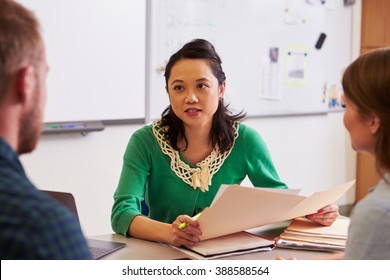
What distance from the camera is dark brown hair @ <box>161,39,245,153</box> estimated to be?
2.01m

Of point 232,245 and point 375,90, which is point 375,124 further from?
point 232,245

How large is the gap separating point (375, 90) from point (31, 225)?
0.73 metres

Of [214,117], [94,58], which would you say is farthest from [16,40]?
[94,58]

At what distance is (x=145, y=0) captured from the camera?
3.20 meters

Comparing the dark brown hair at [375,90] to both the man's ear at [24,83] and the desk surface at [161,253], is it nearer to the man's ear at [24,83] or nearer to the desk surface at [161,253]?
the desk surface at [161,253]

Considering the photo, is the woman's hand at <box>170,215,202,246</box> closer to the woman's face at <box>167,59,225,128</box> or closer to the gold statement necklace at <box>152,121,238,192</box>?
the gold statement necklace at <box>152,121,238,192</box>

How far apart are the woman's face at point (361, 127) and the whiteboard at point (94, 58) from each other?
76.3 inches

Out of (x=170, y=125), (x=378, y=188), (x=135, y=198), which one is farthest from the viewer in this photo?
(x=170, y=125)

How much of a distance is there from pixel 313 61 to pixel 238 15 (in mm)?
781

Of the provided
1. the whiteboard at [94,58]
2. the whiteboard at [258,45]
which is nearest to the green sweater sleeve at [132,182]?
the whiteboard at [94,58]

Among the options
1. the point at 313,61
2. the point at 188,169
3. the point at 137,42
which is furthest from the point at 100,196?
the point at 313,61

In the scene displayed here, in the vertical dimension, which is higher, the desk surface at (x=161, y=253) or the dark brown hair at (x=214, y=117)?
the dark brown hair at (x=214, y=117)

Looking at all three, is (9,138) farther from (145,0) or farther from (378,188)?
(145,0)

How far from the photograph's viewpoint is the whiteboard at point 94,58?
2.89 m
